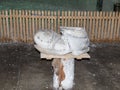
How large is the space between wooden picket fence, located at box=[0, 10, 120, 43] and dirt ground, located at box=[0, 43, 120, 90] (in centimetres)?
65

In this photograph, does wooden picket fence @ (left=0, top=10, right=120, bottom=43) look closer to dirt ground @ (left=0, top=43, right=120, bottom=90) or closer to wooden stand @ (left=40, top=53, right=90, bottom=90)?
dirt ground @ (left=0, top=43, right=120, bottom=90)

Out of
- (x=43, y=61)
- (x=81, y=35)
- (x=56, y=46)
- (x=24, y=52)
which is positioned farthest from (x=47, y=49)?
(x=24, y=52)

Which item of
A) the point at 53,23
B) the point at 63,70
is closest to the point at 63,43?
the point at 63,70

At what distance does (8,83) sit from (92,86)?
2.58 m

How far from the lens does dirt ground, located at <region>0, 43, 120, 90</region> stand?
7.11m

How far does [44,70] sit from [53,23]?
120 inches

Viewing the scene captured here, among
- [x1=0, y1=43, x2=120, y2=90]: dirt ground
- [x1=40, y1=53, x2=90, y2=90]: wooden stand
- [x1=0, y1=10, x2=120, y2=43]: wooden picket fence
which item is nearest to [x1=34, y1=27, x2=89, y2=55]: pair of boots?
[x1=40, y1=53, x2=90, y2=90]: wooden stand

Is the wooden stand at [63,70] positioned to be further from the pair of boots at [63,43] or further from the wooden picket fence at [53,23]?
the wooden picket fence at [53,23]

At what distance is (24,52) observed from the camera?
31.1 feet

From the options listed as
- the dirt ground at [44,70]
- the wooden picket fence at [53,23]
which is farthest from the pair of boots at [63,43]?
the wooden picket fence at [53,23]

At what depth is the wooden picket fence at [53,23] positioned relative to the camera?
1023cm

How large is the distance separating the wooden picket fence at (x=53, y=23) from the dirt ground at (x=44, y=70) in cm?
65

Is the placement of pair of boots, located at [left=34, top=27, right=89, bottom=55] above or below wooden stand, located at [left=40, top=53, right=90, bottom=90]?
above

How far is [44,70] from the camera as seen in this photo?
8047 mm
